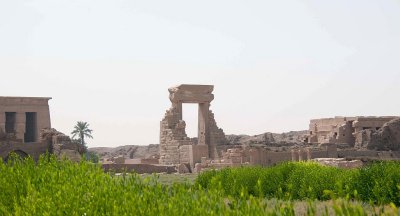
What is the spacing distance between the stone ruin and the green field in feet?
61.0

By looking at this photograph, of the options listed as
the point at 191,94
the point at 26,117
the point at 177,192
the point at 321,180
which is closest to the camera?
the point at 177,192

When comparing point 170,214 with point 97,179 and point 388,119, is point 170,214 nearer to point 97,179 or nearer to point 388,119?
point 97,179

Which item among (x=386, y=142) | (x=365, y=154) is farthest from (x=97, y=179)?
(x=386, y=142)

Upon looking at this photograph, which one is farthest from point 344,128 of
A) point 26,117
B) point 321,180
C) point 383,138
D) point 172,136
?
point 321,180

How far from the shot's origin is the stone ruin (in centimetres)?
3962

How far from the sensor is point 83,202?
9195mm

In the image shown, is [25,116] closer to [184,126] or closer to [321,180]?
[184,126]

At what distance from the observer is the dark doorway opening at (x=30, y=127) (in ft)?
157

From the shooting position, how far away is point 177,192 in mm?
9461

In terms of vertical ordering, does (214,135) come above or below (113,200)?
above

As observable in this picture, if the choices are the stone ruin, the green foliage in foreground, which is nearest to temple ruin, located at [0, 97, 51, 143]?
the stone ruin

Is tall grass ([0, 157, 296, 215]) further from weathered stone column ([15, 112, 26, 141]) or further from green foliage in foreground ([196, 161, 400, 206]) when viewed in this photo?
weathered stone column ([15, 112, 26, 141])

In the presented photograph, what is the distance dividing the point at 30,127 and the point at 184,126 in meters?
14.7

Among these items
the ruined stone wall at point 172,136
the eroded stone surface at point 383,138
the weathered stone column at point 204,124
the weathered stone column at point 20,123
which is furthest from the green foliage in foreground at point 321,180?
the weathered stone column at point 20,123
